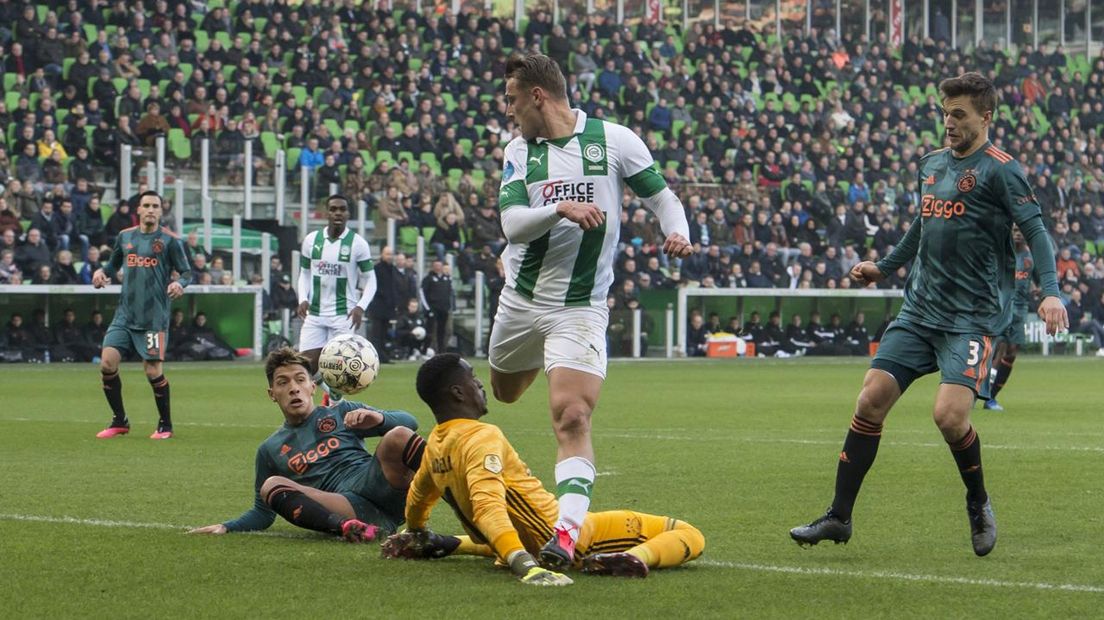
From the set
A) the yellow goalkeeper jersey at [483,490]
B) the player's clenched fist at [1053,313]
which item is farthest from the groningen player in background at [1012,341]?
the yellow goalkeeper jersey at [483,490]

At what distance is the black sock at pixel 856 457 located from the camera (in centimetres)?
747

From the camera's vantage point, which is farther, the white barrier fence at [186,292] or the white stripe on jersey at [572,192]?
the white barrier fence at [186,292]

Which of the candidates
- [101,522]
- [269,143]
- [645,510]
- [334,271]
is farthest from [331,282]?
[269,143]

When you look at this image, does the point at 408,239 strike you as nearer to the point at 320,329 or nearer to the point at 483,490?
the point at 320,329

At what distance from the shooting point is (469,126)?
116 feet

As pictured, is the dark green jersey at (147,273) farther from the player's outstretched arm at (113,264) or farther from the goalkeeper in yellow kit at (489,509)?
the goalkeeper in yellow kit at (489,509)

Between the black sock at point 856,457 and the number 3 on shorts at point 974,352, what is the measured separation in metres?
0.49

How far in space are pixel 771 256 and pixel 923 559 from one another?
28.7 meters

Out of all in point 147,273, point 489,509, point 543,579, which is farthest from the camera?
point 147,273

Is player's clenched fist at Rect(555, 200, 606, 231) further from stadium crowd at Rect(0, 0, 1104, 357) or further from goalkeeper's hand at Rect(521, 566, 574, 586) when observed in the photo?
stadium crowd at Rect(0, 0, 1104, 357)

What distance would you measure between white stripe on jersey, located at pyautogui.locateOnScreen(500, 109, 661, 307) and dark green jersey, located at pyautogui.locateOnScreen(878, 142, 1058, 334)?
140 cm

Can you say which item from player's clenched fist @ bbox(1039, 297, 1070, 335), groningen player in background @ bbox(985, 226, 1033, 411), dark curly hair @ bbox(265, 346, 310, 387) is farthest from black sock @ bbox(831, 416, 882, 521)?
groningen player in background @ bbox(985, 226, 1033, 411)

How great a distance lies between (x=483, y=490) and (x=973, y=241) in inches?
101

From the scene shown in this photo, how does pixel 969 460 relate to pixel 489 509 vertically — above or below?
above
